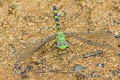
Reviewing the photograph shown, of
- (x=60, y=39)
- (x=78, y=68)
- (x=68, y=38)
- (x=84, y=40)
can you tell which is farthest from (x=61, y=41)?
(x=78, y=68)

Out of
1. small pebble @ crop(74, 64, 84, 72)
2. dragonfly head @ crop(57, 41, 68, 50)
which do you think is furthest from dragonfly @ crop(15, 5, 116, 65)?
small pebble @ crop(74, 64, 84, 72)

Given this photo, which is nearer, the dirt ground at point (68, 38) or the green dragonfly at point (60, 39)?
the dirt ground at point (68, 38)

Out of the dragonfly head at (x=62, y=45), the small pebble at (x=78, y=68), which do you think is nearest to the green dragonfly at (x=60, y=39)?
the dragonfly head at (x=62, y=45)

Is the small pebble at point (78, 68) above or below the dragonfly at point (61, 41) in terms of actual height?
below

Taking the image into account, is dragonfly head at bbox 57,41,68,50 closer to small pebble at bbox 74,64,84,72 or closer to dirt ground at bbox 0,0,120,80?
dirt ground at bbox 0,0,120,80

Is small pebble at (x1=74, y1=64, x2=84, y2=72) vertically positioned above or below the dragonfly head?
below

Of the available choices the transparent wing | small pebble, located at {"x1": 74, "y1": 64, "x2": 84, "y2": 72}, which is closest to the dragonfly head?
the transparent wing

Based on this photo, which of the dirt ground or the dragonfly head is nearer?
the dirt ground

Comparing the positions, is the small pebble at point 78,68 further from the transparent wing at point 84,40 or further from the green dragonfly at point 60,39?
the transparent wing at point 84,40

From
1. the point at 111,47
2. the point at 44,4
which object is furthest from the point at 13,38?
the point at 111,47

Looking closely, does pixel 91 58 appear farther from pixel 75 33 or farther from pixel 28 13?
pixel 28 13
